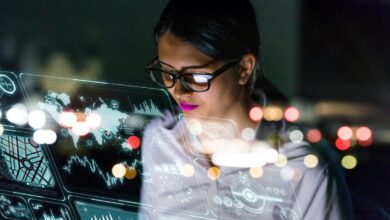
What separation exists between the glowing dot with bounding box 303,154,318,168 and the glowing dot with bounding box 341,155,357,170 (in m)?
0.08

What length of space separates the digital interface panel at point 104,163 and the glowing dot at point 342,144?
212 millimetres

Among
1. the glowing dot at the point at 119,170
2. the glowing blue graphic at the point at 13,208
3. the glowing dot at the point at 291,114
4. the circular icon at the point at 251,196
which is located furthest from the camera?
the glowing blue graphic at the point at 13,208

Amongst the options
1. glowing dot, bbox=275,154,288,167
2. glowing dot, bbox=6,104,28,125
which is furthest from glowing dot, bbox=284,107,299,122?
glowing dot, bbox=6,104,28,125

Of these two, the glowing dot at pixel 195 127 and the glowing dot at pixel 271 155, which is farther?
the glowing dot at pixel 195 127

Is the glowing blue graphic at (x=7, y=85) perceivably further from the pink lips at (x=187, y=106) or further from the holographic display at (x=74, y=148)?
the pink lips at (x=187, y=106)

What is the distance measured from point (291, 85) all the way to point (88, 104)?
799mm

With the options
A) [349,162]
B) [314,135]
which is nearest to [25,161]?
[314,135]

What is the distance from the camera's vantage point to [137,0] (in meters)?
2.09

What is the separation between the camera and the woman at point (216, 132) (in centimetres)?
187

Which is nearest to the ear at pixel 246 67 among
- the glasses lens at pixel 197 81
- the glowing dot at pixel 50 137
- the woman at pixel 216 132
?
the woman at pixel 216 132

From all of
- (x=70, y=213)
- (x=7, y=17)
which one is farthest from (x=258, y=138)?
(x=7, y=17)

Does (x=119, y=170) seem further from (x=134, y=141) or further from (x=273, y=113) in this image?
(x=273, y=113)

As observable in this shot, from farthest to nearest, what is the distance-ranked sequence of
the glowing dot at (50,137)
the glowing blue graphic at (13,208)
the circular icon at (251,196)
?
the glowing blue graphic at (13,208) → the glowing dot at (50,137) → the circular icon at (251,196)

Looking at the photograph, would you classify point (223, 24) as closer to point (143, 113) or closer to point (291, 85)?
point (291, 85)
